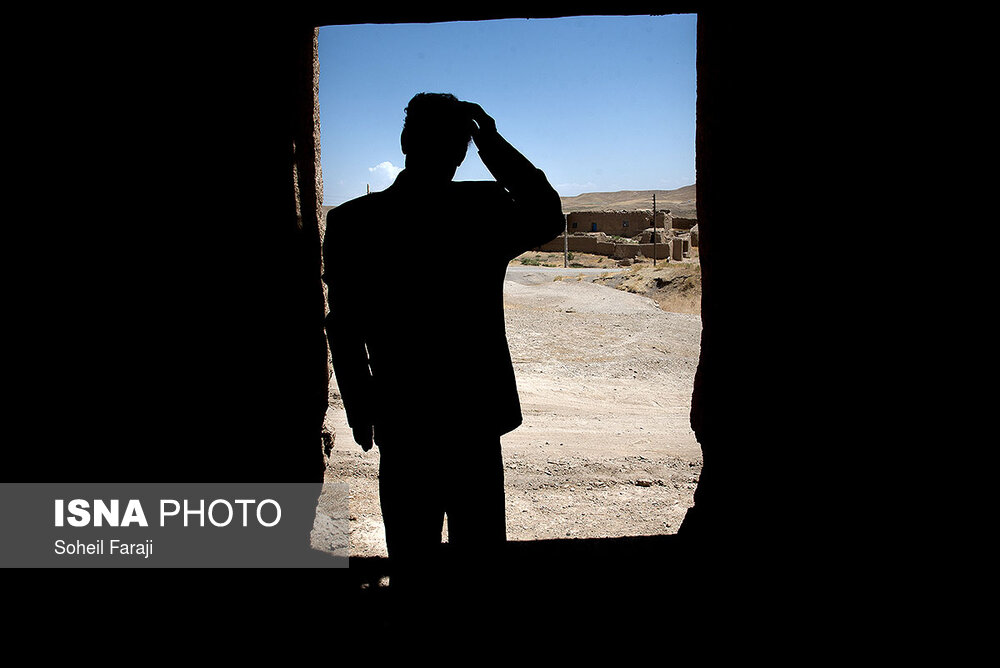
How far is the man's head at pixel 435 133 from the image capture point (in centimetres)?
187

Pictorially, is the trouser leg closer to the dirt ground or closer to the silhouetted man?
the silhouetted man

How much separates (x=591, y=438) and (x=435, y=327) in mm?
3616

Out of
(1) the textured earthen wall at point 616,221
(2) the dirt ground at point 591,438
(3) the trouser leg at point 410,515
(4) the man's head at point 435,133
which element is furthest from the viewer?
(1) the textured earthen wall at point 616,221

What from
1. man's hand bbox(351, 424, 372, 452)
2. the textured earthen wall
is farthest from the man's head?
the textured earthen wall

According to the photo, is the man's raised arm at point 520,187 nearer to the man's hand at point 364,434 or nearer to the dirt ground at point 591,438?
the man's hand at point 364,434

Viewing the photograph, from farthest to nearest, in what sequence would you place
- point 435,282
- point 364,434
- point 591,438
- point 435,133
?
point 591,438 < point 364,434 < point 435,282 < point 435,133

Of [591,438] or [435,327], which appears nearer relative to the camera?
[435,327]

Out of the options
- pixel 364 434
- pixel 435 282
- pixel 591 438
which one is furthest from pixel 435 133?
pixel 591 438

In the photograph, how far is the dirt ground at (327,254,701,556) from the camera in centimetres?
382

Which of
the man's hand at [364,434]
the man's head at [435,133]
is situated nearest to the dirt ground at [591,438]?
the man's hand at [364,434]

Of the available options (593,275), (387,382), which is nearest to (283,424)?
(387,382)

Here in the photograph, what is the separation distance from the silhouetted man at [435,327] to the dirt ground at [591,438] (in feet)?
4.61

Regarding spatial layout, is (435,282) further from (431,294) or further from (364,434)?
(364,434)

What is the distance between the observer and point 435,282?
1.99m
